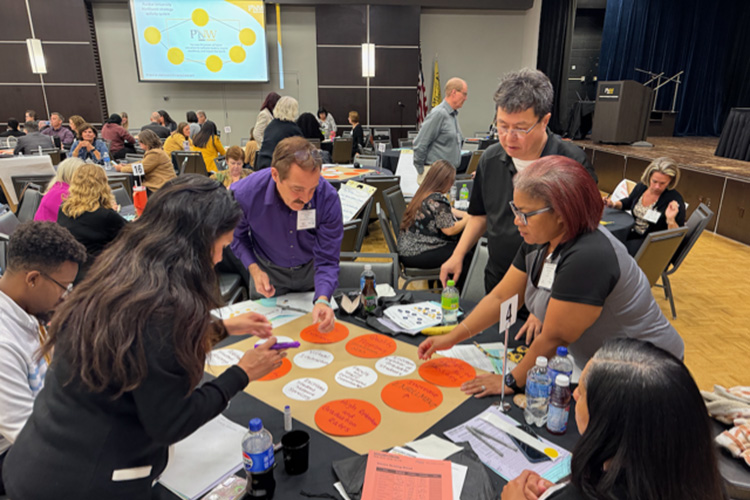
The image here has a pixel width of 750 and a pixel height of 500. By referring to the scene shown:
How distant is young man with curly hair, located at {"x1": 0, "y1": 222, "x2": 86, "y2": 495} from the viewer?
1.30 metres

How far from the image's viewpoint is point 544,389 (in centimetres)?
137

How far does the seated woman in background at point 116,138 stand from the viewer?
7.08m

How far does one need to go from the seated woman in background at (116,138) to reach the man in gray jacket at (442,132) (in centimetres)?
511

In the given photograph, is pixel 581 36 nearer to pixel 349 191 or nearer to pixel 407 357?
pixel 349 191

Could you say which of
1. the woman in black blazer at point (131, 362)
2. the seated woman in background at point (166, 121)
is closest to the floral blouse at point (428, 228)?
the woman in black blazer at point (131, 362)

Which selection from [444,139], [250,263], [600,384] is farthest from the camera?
[444,139]

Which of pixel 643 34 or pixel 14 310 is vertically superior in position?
pixel 643 34

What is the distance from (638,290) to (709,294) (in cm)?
355

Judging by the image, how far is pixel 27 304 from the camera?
5.01 ft

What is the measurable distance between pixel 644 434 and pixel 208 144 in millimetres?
7040

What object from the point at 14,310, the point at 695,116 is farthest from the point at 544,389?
the point at 695,116

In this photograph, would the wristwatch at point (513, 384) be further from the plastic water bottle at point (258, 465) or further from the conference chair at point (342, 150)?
the conference chair at point (342, 150)

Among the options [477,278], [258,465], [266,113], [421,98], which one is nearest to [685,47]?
[421,98]

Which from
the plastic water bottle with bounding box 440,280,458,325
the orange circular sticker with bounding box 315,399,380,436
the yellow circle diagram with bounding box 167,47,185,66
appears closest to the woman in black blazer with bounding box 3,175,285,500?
the orange circular sticker with bounding box 315,399,380,436
